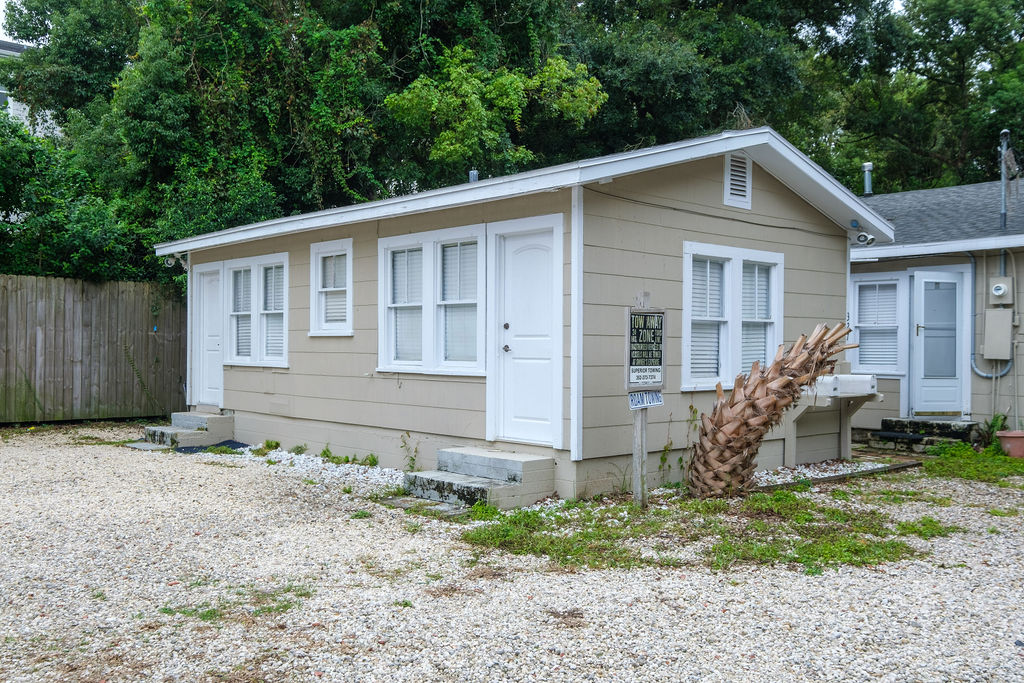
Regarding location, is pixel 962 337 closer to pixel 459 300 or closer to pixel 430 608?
pixel 459 300

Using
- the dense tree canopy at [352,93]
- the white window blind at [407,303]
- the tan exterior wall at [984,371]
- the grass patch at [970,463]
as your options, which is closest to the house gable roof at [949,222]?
the tan exterior wall at [984,371]

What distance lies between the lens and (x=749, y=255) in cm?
869

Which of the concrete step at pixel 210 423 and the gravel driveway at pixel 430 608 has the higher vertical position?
the concrete step at pixel 210 423

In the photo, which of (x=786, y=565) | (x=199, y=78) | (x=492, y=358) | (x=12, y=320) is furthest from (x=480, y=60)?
(x=786, y=565)

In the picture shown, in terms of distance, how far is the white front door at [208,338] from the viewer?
11.8 metres

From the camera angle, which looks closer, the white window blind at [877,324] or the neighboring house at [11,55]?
the white window blind at [877,324]

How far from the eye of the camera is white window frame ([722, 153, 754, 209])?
8484 millimetres

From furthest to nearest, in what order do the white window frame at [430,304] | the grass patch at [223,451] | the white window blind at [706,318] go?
the grass patch at [223,451], the white window blind at [706,318], the white window frame at [430,304]

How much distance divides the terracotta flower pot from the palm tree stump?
3.98m

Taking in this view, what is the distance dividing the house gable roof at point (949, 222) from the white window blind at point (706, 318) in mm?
2950

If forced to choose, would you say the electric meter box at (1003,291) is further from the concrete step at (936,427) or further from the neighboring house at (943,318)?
the concrete step at (936,427)

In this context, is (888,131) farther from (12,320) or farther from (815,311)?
(12,320)

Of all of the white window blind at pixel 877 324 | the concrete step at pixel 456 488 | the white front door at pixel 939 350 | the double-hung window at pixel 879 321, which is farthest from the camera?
the white window blind at pixel 877 324

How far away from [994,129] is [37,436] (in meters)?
21.8
